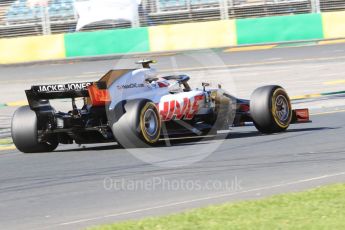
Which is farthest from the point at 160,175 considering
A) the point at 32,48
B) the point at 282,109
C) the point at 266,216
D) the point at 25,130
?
the point at 32,48

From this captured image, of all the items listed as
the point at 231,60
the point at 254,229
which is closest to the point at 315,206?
the point at 254,229

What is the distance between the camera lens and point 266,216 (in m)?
7.02

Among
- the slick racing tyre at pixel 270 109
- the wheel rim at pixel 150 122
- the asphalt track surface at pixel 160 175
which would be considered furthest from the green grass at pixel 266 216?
the slick racing tyre at pixel 270 109

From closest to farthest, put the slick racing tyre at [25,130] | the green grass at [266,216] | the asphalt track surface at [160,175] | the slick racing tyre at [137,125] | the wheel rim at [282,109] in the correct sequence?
the green grass at [266,216] < the asphalt track surface at [160,175] < the slick racing tyre at [137,125] < the slick racing tyre at [25,130] < the wheel rim at [282,109]

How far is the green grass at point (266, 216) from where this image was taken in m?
6.70

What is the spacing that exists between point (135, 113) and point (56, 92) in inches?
45.2

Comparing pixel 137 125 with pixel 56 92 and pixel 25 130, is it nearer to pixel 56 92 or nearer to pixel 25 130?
pixel 56 92

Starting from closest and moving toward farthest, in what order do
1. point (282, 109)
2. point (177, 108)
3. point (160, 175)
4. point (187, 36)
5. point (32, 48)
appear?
1. point (160, 175)
2. point (177, 108)
3. point (282, 109)
4. point (187, 36)
5. point (32, 48)

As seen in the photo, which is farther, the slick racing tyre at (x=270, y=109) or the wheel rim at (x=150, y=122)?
the slick racing tyre at (x=270, y=109)

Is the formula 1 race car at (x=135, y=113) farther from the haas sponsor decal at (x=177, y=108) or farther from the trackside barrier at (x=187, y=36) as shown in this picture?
the trackside barrier at (x=187, y=36)

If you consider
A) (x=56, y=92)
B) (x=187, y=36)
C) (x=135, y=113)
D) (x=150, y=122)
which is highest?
(x=187, y=36)

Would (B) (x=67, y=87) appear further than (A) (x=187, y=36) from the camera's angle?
No

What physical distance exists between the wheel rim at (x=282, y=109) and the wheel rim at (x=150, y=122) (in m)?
1.87

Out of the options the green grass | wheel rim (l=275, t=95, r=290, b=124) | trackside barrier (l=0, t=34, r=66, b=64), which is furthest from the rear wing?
trackside barrier (l=0, t=34, r=66, b=64)
